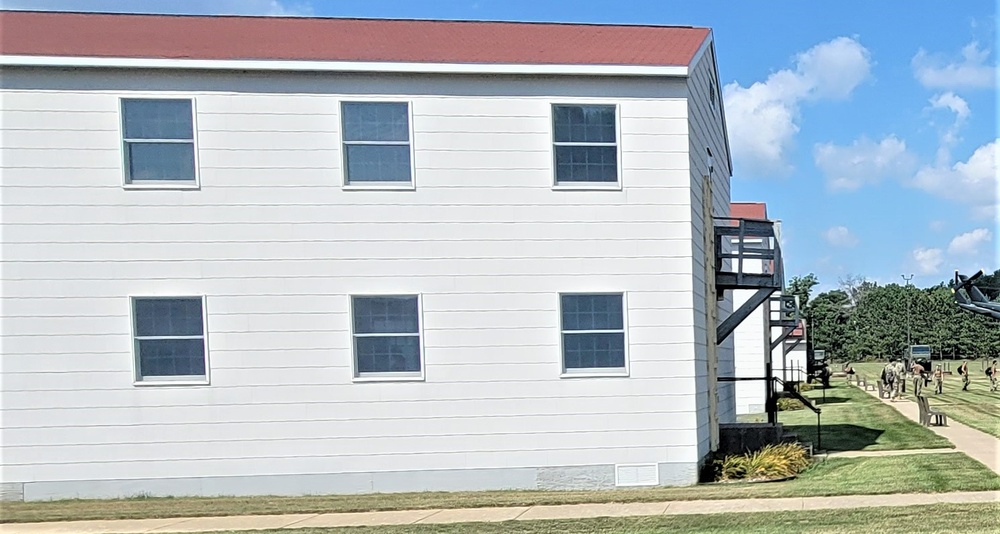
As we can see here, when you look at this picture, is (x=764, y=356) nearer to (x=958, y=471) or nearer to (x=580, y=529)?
(x=958, y=471)

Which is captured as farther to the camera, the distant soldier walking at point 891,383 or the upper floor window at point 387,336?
the distant soldier walking at point 891,383

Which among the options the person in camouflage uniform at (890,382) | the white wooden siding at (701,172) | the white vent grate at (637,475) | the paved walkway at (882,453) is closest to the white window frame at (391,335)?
the white vent grate at (637,475)

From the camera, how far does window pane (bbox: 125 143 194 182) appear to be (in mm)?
11453

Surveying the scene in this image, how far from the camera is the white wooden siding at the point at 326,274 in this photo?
11289 mm

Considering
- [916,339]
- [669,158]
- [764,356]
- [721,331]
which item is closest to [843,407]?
[764,356]

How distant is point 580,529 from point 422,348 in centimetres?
400

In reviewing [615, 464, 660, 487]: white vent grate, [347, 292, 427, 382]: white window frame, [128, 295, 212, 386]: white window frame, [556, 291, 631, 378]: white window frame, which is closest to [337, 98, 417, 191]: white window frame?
[347, 292, 427, 382]: white window frame

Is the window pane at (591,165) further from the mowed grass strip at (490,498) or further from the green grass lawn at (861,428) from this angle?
the green grass lawn at (861,428)

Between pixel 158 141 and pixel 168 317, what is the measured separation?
8.56ft

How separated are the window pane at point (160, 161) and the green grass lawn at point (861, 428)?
12831 millimetres

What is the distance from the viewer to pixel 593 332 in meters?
11.8

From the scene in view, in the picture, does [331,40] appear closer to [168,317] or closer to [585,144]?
[585,144]

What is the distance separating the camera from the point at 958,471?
1171 cm

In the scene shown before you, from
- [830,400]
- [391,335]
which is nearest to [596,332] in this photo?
[391,335]
